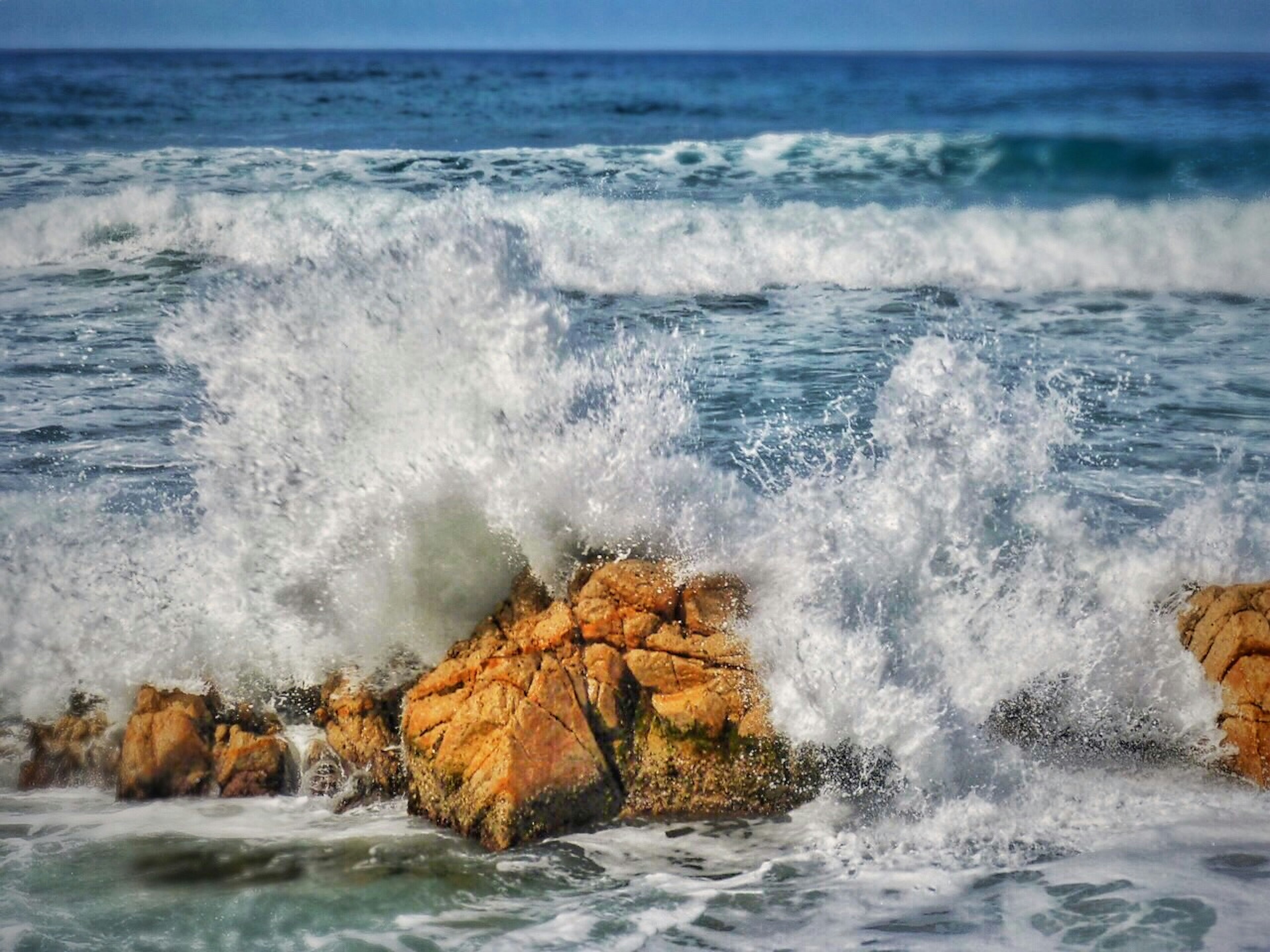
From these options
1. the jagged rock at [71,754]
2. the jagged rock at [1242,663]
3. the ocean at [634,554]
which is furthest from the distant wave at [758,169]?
the jagged rock at [71,754]

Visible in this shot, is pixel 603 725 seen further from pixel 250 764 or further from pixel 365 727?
pixel 250 764

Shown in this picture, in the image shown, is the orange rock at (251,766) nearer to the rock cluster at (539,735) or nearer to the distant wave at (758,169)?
the rock cluster at (539,735)

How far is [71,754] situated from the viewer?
393 centimetres

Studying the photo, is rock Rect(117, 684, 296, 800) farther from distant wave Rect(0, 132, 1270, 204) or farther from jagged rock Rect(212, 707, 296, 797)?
distant wave Rect(0, 132, 1270, 204)

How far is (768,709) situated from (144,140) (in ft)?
55.2

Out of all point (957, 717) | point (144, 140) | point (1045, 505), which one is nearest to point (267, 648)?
point (957, 717)

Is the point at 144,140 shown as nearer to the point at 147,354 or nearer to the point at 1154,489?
the point at 147,354

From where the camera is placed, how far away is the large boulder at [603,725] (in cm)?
353

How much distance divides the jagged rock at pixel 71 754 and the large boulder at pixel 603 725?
1.02 meters

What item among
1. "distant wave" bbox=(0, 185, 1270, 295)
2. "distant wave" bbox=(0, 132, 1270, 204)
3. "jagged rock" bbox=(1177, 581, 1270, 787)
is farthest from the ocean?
"distant wave" bbox=(0, 132, 1270, 204)

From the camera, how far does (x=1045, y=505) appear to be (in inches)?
185

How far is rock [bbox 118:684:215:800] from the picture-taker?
377 cm

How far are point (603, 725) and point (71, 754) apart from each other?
1.79m

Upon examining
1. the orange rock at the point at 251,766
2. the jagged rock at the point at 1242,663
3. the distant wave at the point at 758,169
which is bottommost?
the orange rock at the point at 251,766
